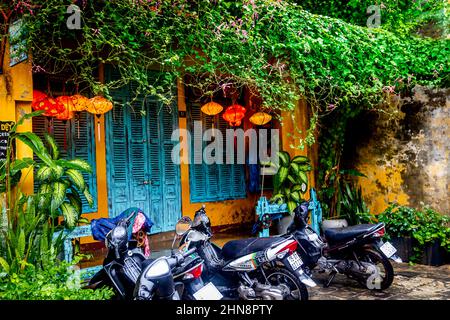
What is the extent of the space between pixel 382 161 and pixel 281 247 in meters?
4.90

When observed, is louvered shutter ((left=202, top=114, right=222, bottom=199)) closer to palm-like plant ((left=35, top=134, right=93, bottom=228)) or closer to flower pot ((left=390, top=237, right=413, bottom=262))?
flower pot ((left=390, top=237, right=413, bottom=262))

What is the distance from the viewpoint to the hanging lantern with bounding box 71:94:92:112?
6.03 m

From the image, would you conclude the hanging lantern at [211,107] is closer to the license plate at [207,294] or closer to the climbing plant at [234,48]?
the climbing plant at [234,48]

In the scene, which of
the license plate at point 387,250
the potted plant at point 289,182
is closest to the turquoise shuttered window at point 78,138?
the potted plant at point 289,182

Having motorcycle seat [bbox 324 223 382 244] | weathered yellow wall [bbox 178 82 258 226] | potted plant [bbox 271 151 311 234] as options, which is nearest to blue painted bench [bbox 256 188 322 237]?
potted plant [bbox 271 151 311 234]

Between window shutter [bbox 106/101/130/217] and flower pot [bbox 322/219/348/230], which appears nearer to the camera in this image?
window shutter [bbox 106/101/130/217]

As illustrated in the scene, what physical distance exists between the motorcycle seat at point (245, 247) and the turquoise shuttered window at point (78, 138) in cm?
301

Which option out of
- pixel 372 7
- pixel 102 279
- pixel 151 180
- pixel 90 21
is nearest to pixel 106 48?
pixel 90 21

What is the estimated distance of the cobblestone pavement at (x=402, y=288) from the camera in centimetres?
516

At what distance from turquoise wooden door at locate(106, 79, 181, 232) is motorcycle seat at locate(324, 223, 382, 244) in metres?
3.31

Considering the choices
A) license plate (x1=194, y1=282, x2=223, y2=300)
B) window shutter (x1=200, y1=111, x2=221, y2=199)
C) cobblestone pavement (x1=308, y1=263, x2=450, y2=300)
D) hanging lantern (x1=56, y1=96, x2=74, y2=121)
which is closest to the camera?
license plate (x1=194, y1=282, x2=223, y2=300)

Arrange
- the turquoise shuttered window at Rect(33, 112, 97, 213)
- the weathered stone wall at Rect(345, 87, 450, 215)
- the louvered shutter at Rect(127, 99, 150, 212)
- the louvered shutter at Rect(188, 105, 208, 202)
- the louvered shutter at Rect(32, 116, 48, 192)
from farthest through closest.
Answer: the louvered shutter at Rect(188, 105, 208, 202)
the weathered stone wall at Rect(345, 87, 450, 215)
the louvered shutter at Rect(127, 99, 150, 212)
the turquoise shuttered window at Rect(33, 112, 97, 213)
the louvered shutter at Rect(32, 116, 48, 192)

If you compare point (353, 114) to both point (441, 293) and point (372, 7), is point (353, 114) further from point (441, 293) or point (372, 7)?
point (441, 293)

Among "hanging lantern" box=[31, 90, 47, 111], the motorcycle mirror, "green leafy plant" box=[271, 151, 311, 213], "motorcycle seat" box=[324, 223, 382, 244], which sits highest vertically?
"hanging lantern" box=[31, 90, 47, 111]
